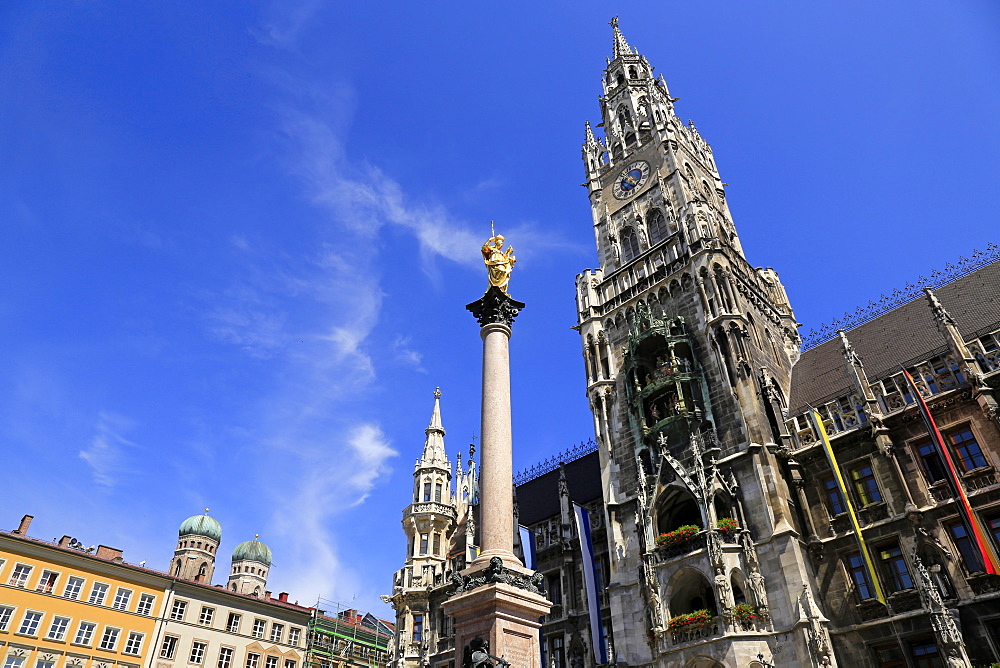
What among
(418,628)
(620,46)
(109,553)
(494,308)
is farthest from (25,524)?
(620,46)

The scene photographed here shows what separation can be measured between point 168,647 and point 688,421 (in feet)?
129

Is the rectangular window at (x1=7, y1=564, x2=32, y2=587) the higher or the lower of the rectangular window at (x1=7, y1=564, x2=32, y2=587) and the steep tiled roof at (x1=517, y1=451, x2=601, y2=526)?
the lower

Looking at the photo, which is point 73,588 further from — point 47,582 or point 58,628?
point 58,628

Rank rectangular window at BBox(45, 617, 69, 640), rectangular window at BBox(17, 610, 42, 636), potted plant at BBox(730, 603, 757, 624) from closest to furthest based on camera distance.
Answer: potted plant at BBox(730, 603, 757, 624), rectangular window at BBox(17, 610, 42, 636), rectangular window at BBox(45, 617, 69, 640)

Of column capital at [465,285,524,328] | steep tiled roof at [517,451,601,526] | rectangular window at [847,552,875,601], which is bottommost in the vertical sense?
rectangular window at [847,552,875,601]

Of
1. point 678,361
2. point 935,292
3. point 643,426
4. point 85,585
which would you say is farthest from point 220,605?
point 935,292

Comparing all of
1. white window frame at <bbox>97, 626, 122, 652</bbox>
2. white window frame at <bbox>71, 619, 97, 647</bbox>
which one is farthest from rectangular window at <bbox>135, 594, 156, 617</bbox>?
white window frame at <bbox>71, 619, 97, 647</bbox>

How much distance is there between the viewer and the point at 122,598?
4400 cm

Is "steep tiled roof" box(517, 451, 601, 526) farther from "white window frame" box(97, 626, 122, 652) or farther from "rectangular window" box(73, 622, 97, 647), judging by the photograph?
"rectangular window" box(73, 622, 97, 647)

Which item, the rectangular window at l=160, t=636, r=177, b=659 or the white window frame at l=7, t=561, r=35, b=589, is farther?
the rectangular window at l=160, t=636, r=177, b=659

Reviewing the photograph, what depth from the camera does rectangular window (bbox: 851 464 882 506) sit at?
25439 millimetres

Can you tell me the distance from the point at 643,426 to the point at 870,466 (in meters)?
10.2

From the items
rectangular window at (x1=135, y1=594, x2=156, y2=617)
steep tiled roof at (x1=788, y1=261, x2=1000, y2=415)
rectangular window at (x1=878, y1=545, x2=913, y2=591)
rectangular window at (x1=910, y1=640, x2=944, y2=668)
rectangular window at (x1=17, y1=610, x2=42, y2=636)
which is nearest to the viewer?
rectangular window at (x1=910, y1=640, x2=944, y2=668)

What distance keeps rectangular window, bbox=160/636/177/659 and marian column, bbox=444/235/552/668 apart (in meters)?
38.5
